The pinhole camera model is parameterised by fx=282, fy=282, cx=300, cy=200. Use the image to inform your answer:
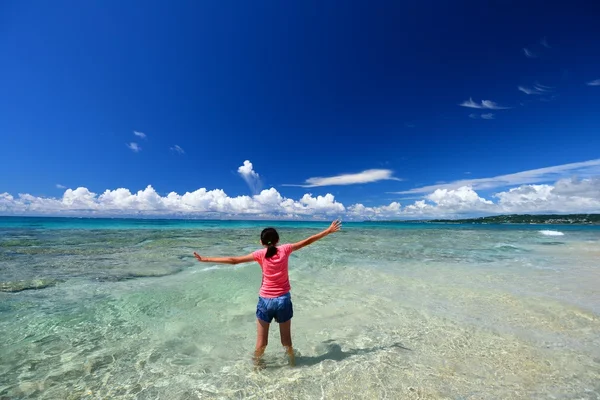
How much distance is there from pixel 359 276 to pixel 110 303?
10160 mm

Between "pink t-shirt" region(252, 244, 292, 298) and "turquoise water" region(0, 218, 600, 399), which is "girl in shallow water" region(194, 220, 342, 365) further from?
"turquoise water" region(0, 218, 600, 399)

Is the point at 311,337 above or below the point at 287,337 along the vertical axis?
below

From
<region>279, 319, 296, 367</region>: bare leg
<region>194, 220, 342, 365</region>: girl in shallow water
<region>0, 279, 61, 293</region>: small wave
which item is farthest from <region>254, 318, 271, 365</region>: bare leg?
<region>0, 279, 61, 293</region>: small wave

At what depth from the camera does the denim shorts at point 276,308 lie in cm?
504

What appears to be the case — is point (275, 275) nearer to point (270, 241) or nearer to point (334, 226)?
point (270, 241)

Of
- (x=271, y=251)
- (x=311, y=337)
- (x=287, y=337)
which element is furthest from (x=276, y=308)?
(x=311, y=337)

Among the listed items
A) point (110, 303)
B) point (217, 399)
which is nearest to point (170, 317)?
point (110, 303)

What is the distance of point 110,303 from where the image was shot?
9.23 m

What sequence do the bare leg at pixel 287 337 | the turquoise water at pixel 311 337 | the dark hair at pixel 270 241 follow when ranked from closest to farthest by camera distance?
the turquoise water at pixel 311 337, the dark hair at pixel 270 241, the bare leg at pixel 287 337

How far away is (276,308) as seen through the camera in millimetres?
5035

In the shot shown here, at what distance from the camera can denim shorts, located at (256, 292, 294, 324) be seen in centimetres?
504

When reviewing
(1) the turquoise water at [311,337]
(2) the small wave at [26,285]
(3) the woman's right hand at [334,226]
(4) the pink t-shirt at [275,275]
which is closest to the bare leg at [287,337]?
(1) the turquoise water at [311,337]

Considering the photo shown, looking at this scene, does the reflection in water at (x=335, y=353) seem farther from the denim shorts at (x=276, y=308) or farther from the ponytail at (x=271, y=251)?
the ponytail at (x=271, y=251)

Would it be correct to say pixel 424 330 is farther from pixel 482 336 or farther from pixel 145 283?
pixel 145 283
